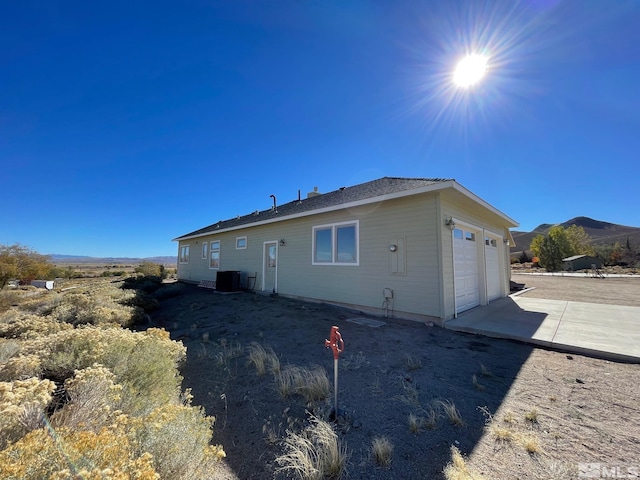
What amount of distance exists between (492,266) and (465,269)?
10.5 ft

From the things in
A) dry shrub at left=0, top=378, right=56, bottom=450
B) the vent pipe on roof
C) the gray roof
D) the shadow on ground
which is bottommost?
the shadow on ground

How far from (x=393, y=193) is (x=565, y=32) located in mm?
5927

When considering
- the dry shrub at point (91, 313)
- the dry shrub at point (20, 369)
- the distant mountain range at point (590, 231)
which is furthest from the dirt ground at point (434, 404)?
the distant mountain range at point (590, 231)

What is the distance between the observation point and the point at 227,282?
12.0 metres

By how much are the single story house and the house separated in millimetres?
23363

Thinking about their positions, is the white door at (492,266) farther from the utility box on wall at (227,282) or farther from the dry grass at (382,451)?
the utility box on wall at (227,282)

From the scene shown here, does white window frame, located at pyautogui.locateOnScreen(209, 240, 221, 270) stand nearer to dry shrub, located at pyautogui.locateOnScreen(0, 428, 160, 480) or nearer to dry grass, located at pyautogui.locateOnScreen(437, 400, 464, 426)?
dry grass, located at pyautogui.locateOnScreen(437, 400, 464, 426)

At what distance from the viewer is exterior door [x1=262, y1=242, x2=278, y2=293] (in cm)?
1053

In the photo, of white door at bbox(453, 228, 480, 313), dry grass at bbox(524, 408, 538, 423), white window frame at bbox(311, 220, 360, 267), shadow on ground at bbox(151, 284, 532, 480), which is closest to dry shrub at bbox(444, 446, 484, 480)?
shadow on ground at bbox(151, 284, 532, 480)

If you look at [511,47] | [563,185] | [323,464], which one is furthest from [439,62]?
[563,185]

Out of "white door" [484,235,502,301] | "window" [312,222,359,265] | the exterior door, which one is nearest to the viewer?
"window" [312,222,359,265]

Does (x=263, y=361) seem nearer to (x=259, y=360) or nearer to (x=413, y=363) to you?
(x=259, y=360)

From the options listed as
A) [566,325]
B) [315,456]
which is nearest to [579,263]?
[566,325]

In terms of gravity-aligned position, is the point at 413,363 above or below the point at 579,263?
below
